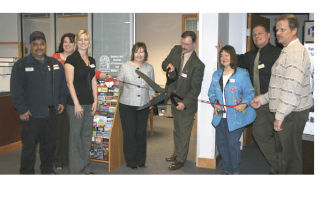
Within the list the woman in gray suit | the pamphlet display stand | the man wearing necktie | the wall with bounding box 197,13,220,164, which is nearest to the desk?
the man wearing necktie

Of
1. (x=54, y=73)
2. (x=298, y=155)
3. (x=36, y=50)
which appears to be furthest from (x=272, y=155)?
(x=36, y=50)

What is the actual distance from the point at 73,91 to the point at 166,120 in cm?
421

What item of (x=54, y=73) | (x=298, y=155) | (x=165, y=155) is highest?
(x=54, y=73)

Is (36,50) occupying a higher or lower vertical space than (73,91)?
higher

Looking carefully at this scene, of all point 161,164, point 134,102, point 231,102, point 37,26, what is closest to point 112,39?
point 134,102

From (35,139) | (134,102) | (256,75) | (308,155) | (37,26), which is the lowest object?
(308,155)

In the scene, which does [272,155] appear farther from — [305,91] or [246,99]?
[305,91]

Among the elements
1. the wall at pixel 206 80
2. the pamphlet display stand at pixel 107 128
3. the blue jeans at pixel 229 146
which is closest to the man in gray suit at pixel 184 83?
the wall at pixel 206 80

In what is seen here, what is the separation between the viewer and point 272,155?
3527 millimetres

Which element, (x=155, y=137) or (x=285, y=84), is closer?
(x=285, y=84)

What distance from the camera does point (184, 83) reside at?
368cm

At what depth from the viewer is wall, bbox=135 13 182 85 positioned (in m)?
8.27

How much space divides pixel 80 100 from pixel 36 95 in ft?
1.45

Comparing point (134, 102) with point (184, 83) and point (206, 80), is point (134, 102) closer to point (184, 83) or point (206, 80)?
point (184, 83)
